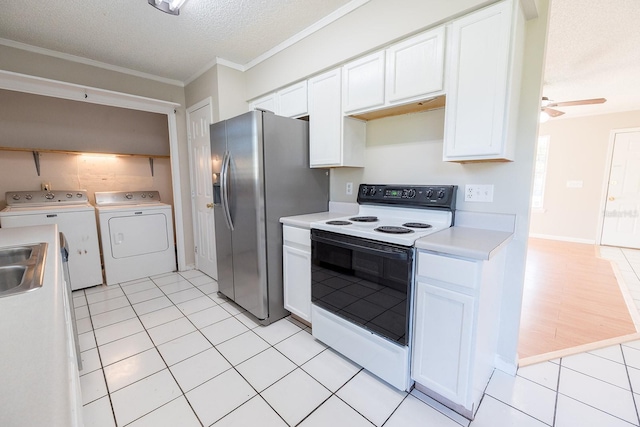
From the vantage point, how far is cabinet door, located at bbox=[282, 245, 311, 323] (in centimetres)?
211

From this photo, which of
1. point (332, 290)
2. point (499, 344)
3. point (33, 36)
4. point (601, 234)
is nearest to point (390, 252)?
point (332, 290)

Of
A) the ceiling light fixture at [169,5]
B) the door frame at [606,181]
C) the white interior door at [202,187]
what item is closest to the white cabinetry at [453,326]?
the ceiling light fixture at [169,5]

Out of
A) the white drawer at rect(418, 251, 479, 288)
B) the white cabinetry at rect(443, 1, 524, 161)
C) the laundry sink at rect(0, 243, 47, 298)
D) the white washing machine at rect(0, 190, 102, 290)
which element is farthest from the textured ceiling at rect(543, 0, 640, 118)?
the white washing machine at rect(0, 190, 102, 290)

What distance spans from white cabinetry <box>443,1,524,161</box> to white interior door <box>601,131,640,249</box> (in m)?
4.98

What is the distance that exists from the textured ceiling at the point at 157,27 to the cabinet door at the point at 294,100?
1.50ft

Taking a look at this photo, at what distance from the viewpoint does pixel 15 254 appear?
1.34 m

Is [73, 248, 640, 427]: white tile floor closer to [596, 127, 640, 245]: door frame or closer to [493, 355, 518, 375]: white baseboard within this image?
[493, 355, 518, 375]: white baseboard

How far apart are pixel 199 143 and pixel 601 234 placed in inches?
266

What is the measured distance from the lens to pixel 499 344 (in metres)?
1.78

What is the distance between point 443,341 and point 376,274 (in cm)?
46

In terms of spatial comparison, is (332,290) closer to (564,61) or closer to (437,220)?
(437,220)

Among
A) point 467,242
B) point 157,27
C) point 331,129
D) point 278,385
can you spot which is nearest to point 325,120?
point 331,129

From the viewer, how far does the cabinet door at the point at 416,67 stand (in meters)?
1.62

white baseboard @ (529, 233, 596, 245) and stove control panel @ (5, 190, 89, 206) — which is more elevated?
stove control panel @ (5, 190, 89, 206)
